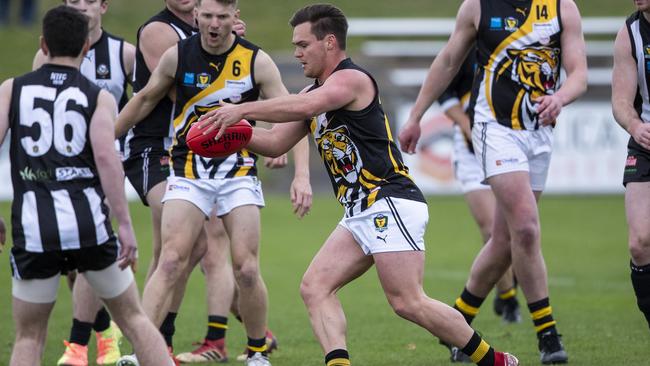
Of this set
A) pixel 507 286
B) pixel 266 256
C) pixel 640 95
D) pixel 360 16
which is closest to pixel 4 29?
pixel 360 16

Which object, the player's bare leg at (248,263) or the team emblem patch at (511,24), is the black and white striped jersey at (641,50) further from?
the player's bare leg at (248,263)

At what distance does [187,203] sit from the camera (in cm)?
663

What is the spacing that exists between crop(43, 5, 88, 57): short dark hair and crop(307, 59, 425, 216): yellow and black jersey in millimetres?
1398

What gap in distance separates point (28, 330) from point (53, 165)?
0.83 meters

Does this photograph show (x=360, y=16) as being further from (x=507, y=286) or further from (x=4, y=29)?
(x=507, y=286)

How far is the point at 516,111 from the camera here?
23.1 ft

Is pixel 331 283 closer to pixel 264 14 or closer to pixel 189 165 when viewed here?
pixel 189 165

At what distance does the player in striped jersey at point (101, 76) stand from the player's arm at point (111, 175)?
2060 millimetres

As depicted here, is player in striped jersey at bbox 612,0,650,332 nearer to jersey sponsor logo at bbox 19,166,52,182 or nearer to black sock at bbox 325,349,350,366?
black sock at bbox 325,349,350,366

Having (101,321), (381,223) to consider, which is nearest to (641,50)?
(381,223)

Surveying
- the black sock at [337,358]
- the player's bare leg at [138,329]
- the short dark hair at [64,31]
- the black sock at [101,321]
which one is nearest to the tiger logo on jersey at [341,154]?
the black sock at [337,358]

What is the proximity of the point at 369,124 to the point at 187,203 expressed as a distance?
146cm

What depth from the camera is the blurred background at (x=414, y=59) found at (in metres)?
20.8

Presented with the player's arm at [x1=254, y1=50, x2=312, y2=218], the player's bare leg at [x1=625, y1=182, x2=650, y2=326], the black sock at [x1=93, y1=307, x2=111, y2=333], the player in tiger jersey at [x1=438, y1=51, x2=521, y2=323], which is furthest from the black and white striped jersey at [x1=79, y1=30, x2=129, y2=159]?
the player's bare leg at [x1=625, y1=182, x2=650, y2=326]
